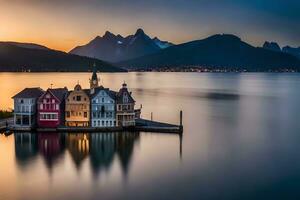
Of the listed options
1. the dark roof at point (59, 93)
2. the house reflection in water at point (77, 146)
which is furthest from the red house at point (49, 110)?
the house reflection in water at point (77, 146)

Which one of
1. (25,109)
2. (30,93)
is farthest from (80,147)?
(30,93)

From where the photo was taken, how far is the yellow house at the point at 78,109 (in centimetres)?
4984

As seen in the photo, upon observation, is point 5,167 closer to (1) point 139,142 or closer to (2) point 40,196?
(2) point 40,196

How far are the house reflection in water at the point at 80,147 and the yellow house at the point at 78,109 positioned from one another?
92.7 inches

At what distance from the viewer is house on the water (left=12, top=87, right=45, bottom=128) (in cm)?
4969

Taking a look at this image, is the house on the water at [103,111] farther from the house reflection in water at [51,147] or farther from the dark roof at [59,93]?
the house reflection in water at [51,147]

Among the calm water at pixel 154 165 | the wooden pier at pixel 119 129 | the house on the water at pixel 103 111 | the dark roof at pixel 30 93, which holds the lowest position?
the calm water at pixel 154 165

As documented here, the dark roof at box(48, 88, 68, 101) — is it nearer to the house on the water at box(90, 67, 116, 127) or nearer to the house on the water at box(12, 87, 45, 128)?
the house on the water at box(12, 87, 45, 128)

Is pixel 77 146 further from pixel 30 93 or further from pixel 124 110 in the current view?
pixel 30 93

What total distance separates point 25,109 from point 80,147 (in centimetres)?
1070

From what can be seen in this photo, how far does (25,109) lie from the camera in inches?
1961

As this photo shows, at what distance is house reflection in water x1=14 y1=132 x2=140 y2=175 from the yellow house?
235cm

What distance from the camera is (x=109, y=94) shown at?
50.7 m

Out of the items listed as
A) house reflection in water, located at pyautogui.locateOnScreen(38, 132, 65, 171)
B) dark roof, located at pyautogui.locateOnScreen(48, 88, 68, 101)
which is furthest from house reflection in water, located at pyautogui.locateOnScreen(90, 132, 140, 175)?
dark roof, located at pyautogui.locateOnScreen(48, 88, 68, 101)
